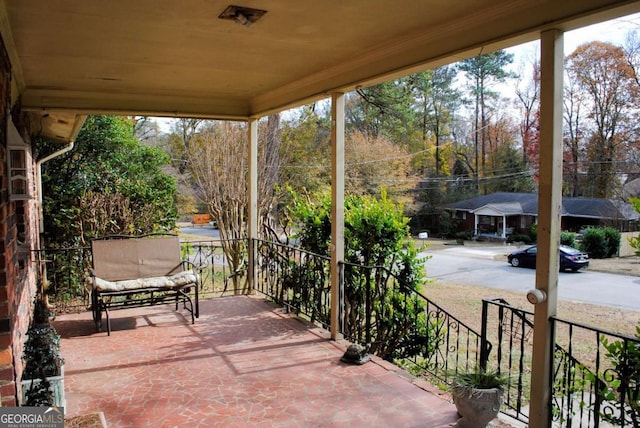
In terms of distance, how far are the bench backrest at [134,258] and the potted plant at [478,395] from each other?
3.65 m

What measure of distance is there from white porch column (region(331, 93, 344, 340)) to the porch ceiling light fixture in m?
1.54

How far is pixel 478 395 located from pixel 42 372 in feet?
7.75

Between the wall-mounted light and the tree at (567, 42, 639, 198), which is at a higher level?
the tree at (567, 42, 639, 198)

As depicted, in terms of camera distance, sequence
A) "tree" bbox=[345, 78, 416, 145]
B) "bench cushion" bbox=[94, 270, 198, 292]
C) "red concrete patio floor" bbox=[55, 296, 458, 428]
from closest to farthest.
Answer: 1. "red concrete patio floor" bbox=[55, 296, 458, 428]
2. "bench cushion" bbox=[94, 270, 198, 292]
3. "tree" bbox=[345, 78, 416, 145]

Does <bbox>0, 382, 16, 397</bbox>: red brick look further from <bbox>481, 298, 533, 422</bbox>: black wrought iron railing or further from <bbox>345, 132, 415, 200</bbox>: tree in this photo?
<bbox>345, 132, 415, 200</bbox>: tree

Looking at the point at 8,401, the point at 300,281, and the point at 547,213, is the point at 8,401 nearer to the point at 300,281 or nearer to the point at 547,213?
the point at 547,213

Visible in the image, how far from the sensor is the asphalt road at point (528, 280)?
11742 millimetres

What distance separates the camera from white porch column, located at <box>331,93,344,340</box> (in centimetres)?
417

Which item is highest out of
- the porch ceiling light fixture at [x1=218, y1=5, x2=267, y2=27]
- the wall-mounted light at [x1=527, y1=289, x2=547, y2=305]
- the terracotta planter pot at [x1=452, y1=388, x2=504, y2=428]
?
the porch ceiling light fixture at [x1=218, y1=5, x2=267, y2=27]

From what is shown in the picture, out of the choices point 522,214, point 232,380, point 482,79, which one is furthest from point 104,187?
point 482,79

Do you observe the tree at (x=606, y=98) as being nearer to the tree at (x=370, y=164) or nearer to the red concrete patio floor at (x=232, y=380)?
the tree at (x=370, y=164)

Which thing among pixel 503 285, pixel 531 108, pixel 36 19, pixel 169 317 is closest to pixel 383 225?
pixel 169 317

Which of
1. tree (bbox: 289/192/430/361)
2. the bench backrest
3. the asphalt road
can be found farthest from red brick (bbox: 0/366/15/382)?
the asphalt road

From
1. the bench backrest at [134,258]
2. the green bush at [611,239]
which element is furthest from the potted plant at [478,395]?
the green bush at [611,239]
